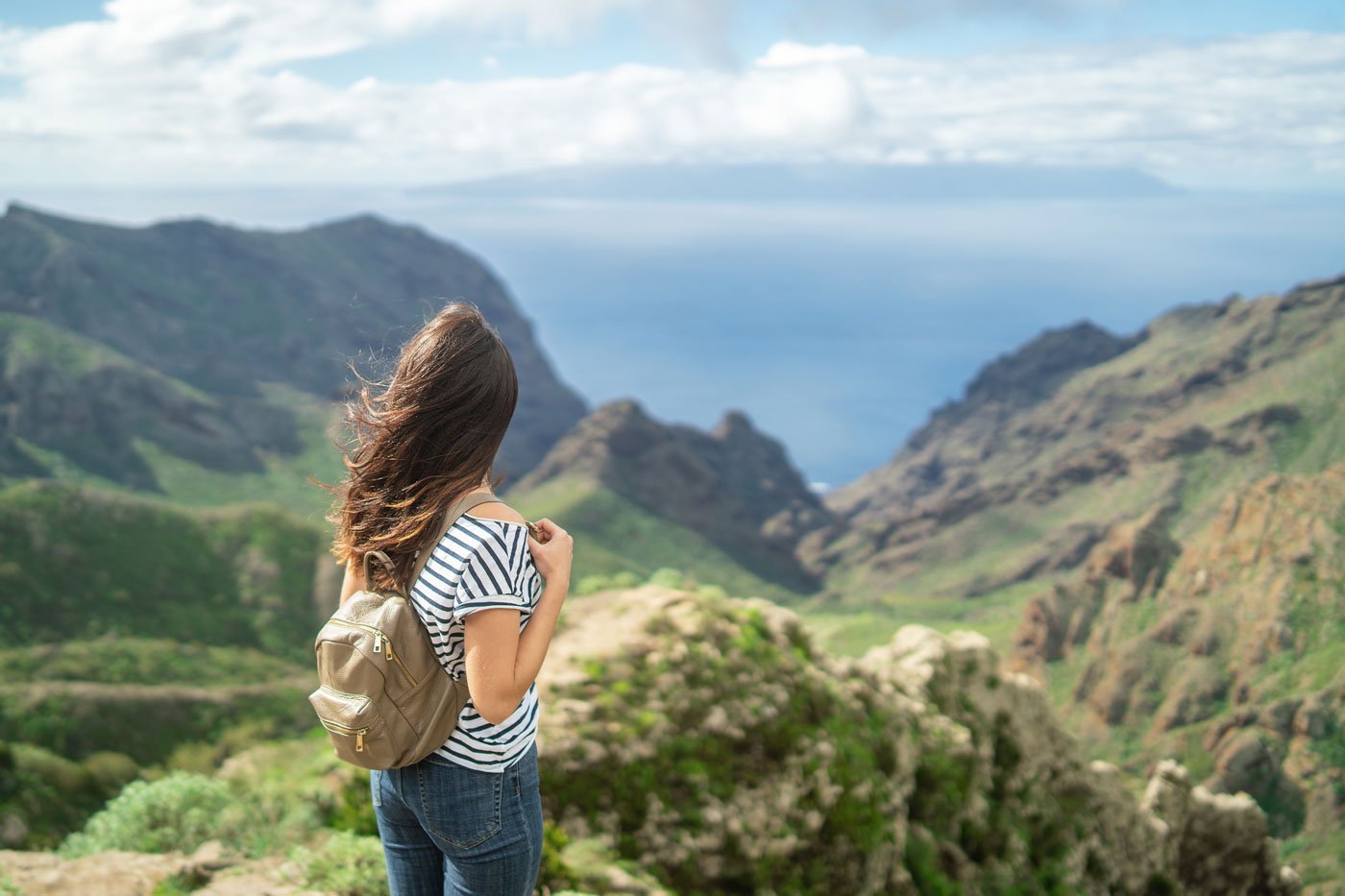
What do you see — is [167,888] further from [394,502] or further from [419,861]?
[394,502]

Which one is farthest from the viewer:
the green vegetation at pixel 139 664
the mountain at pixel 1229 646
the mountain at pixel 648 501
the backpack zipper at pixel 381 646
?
the mountain at pixel 648 501

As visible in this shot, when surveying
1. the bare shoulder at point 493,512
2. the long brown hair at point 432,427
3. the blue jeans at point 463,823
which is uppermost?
the long brown hair at point 432,427

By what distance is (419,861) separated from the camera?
519 cm

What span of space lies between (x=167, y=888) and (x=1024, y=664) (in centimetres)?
8549

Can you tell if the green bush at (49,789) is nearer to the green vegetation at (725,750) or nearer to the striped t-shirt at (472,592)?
the green vegetation at (725,750)

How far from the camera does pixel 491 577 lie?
4.46 metres

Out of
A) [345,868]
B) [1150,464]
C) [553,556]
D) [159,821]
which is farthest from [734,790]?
[1150,464]

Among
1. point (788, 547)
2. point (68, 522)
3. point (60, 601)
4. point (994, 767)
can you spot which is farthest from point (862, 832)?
point (788, 547)

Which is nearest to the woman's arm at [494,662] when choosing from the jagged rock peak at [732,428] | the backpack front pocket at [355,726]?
the backpack front pocket at [355,726]

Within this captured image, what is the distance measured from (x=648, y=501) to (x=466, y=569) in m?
144

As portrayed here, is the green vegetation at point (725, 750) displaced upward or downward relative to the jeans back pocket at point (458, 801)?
downward

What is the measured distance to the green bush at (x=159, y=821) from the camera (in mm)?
10344

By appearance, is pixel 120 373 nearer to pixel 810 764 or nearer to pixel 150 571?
pixel 150 571

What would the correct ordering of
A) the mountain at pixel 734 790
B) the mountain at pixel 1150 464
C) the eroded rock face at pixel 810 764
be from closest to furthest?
the mountain at pixel 734 790, the eroded rock face at pixel 810 764, the mountain at pixel 1150 464
